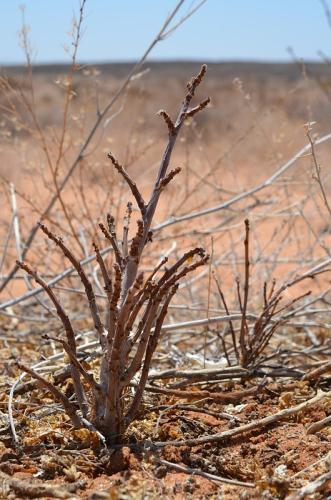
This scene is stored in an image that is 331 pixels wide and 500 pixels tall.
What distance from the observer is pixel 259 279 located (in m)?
4.50

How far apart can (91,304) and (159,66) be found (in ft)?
78.5

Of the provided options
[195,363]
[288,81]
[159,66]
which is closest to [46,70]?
[159,66]

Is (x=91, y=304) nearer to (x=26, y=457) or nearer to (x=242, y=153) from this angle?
(x=26, y=457)

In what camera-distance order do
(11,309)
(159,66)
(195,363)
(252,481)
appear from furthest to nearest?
(159,66)
(11,309)
(195,363)
(252,481)

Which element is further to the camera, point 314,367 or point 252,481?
point 314,367

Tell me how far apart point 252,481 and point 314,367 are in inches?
30.2

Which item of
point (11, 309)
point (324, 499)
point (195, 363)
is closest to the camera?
point (324, 499)

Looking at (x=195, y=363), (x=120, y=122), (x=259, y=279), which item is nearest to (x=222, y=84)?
(x=120, y=122)

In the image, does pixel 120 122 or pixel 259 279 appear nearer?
pixel 259 279

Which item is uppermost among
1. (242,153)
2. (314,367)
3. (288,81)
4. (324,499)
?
(288,81)

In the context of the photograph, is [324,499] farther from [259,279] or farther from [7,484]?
[259,279]

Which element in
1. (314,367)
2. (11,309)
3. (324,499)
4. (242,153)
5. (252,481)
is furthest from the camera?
(242,153)

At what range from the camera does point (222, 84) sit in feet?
73.9

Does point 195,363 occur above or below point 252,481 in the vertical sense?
above
